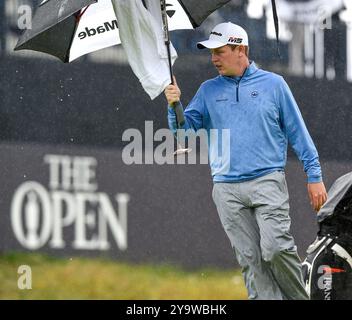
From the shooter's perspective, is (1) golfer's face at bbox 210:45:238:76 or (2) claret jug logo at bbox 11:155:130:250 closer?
(1) golfer's face at bbox 210:45:238:76

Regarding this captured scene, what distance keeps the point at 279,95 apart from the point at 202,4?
2.87ft

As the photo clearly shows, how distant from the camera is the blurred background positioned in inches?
304

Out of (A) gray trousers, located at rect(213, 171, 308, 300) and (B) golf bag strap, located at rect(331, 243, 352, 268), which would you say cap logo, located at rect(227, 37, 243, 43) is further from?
(B) golf bag strap, located at rect(331, 243, 352, 268)

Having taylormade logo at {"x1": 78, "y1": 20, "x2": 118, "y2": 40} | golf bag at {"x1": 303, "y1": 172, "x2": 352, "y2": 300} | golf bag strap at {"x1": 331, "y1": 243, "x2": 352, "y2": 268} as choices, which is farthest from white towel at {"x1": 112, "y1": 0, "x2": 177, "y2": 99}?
golf bag strap at {"x1": 331, "y1": 243, "x2": 352, "y2": 268}

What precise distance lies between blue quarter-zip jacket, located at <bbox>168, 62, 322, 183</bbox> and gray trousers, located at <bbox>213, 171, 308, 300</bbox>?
0.24 feet

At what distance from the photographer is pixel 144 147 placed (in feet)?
26.6

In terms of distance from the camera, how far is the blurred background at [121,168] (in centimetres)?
771

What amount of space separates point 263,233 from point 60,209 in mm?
2029

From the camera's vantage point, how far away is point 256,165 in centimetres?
615

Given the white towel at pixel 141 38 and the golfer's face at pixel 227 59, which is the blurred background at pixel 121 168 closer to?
the white towel at pixel 141 38
